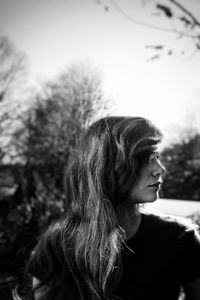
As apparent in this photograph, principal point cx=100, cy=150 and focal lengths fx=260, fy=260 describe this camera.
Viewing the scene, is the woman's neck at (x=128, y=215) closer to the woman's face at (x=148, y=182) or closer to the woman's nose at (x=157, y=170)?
the woman's face at (x=148, y=182)

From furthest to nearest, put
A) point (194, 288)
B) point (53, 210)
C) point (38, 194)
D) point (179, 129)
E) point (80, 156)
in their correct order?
point (179, 129) → point (38, 194) → point (53, 210) → point (80, 156) → point (194, 288)

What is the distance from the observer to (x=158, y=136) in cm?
145

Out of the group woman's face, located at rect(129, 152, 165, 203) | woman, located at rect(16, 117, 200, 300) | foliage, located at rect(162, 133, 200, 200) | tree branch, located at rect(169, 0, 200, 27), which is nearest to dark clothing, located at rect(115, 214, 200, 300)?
woman, located at rect(16, 117, 200, 300)

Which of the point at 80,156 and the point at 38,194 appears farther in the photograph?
the point at 38,194

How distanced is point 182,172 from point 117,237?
73.5 ft

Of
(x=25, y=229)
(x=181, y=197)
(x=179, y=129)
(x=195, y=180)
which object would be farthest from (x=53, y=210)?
(x=179, y=129)

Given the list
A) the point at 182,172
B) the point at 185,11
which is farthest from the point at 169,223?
the point at 182,172

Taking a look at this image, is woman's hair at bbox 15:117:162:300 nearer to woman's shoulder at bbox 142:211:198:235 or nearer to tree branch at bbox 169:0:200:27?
woman's shoulder at bbox 142:211:198:235

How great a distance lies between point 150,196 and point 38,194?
4.72 metres

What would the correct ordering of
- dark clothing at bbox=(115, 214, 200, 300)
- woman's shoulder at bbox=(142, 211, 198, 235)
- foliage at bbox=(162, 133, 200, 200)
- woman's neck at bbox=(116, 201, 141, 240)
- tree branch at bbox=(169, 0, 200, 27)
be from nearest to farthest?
dark clothing at bbox=(115, 214, 200, 300) → woman's shoulder at bbox=(142, 211, 198, 235) → woman's neck at bbox=(116, 201, 141, 240) → tree branch at bbox=(169, 0, 200, 27) → foliage at bbox=(162, 133, 200, 200)

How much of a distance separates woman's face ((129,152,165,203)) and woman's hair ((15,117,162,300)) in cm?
3

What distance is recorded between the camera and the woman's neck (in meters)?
1.46

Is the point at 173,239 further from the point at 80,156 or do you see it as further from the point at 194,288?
the point at 80,156

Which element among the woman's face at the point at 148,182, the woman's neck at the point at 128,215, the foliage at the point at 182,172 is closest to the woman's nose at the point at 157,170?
the woman's face at the point at 148,182
